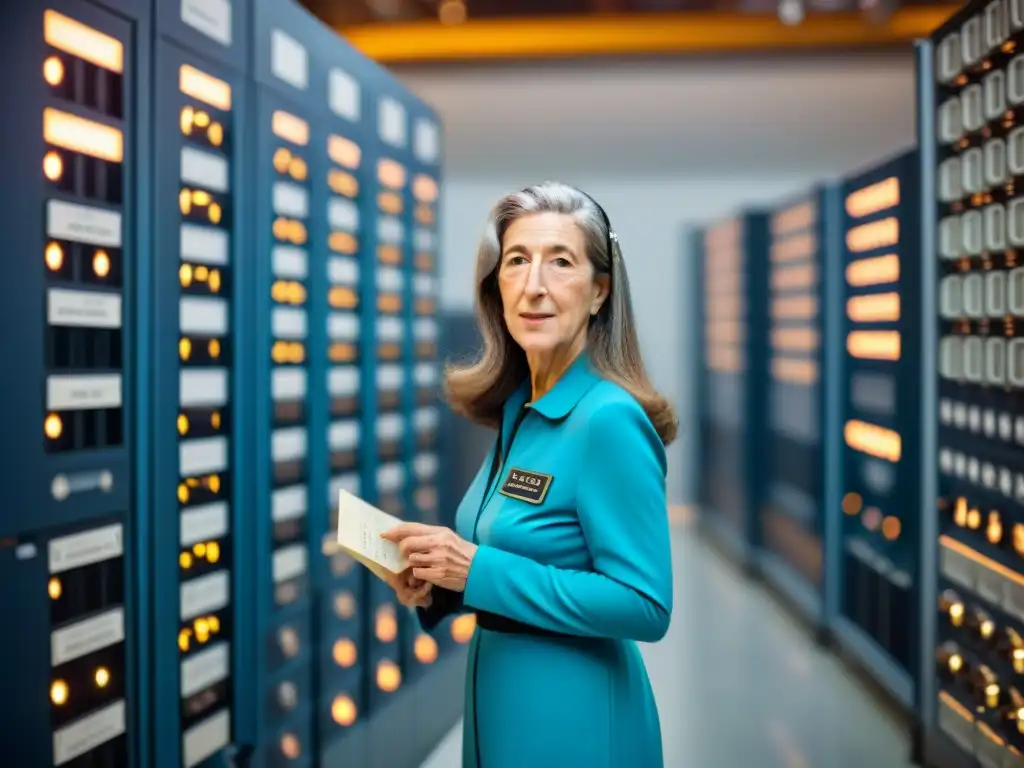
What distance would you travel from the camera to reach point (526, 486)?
54.9 inches

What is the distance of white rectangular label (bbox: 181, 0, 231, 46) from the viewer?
207cm

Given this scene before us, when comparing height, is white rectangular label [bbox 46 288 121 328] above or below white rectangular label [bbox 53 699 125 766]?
above

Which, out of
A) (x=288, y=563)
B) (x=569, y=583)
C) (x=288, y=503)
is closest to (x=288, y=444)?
(x=288, y=503)

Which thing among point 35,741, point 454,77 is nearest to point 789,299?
point 454,77

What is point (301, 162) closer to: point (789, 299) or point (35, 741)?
point (35, 741)

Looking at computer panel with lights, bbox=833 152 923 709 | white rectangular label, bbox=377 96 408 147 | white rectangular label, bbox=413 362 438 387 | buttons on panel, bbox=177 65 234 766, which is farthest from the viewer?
white rectangular label, bbox=413 362 438 387

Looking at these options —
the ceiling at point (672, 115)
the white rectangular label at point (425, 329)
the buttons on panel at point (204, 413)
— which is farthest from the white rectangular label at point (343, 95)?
the ceiling at point (672, 115)

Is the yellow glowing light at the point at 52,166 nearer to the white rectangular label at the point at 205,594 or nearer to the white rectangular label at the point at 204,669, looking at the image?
the white rectangular label at the point at 205,594

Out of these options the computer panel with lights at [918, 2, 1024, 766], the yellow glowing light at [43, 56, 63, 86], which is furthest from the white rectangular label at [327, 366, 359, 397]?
the computer panel with lights at [918, 2, 1024, 766]

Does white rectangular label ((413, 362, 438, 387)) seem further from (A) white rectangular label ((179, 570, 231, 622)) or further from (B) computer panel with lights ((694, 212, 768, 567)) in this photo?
(B) computer panel with lights ((694, 212, 768, 567))

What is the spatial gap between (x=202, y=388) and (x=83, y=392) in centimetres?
40

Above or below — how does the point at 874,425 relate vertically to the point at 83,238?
below

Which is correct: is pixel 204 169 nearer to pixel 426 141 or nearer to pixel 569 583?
pixel 569 583

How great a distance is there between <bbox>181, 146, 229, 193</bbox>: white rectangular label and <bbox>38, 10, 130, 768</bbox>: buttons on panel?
0.21m
